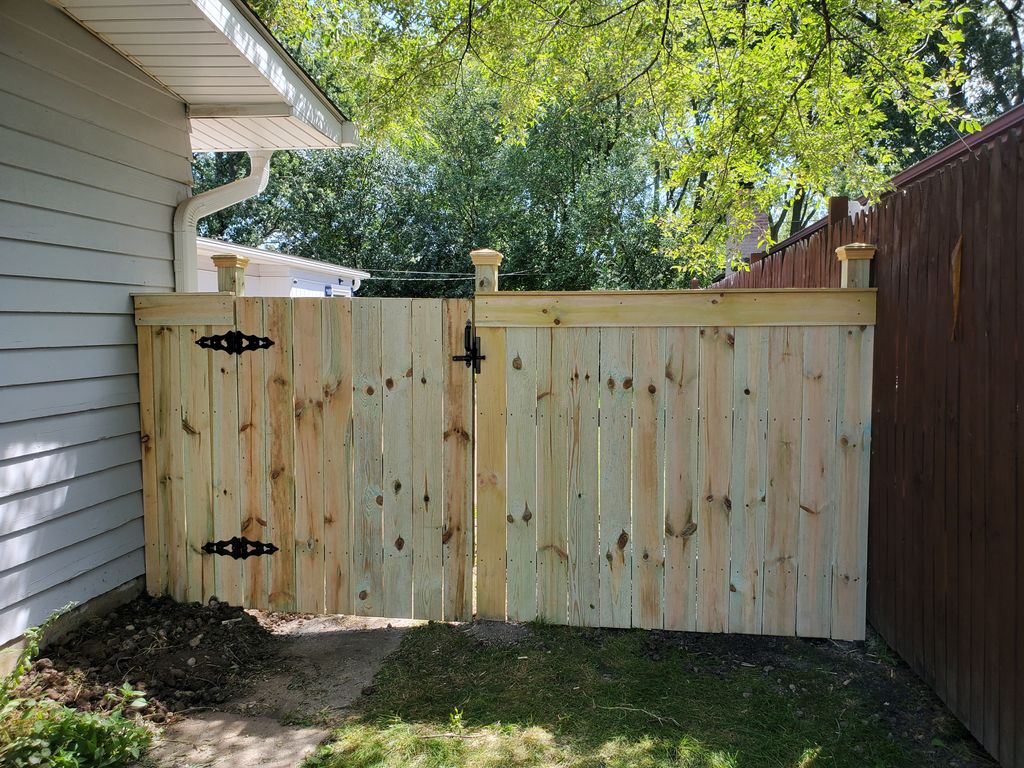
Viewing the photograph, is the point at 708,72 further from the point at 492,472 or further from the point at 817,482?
the point at 492,472

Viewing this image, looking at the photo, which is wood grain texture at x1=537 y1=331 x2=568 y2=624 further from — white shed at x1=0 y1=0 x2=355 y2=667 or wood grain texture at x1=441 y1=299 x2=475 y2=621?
white shed at x1=0 y1=0 x2=355 y2=667

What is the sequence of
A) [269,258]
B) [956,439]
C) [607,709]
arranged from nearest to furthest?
[956,439] → [607,709] → [269,258]

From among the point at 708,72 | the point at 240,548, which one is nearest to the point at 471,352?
the point at 240,548

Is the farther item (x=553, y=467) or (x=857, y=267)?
(x=553, y=467)

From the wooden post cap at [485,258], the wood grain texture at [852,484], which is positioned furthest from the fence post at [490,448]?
the wood grain texture at [852,484]

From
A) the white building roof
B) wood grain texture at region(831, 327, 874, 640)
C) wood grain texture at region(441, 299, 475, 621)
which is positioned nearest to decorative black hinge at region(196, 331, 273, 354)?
wood grain texture at region(441, 299, 475, 621)

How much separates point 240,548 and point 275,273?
8610mm

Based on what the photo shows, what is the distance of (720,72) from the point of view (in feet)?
17.1

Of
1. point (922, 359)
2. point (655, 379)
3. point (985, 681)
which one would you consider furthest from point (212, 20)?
point (985, 681)

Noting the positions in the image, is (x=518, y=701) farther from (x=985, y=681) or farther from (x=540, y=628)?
(x=985, y=681)

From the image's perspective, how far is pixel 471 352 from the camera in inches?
126

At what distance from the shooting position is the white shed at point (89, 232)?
276 centimetres

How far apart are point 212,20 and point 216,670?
2642mm

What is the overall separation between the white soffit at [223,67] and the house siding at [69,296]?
16cm
